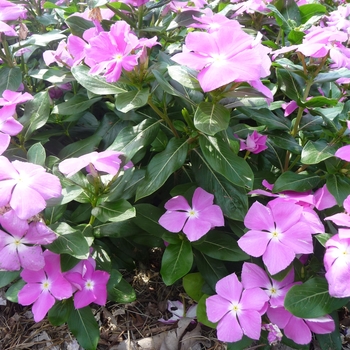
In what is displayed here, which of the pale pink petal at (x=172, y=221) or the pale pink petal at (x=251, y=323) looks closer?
the pale pink petal at (x=251, y=323)

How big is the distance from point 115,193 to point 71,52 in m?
0.53

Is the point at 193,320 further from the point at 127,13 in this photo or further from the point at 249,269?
the point at 127,13

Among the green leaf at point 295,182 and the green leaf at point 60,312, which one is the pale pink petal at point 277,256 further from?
the green leaf at point 60,312

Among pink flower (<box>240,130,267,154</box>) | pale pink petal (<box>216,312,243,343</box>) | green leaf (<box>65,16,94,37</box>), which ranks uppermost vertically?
green leaf (<box>65,16,94,37</box>)

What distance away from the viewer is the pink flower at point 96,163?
0.97 metres

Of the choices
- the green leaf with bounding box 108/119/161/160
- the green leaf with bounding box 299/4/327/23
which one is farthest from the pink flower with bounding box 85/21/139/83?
the green leaf with bounding box 299/4/327/23

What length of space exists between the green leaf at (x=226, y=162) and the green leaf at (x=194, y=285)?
0.46 meters

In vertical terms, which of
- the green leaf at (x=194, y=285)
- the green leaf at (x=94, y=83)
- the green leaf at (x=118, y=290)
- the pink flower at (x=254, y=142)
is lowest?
the green leaf at (x=194, y=285)

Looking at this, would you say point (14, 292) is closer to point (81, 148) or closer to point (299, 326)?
point (81, 148)

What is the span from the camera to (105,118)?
1419 mm

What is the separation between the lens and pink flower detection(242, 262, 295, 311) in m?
1.13

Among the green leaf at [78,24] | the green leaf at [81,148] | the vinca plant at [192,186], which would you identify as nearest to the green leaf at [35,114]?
the vinca plant at [192,186]

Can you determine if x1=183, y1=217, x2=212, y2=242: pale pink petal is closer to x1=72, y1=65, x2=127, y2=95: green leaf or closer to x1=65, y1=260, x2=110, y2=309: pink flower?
x1=65, y1=260, x2=110, y2=309: pink flower

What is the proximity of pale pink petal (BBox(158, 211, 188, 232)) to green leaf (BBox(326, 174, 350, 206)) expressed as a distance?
0.45 m
